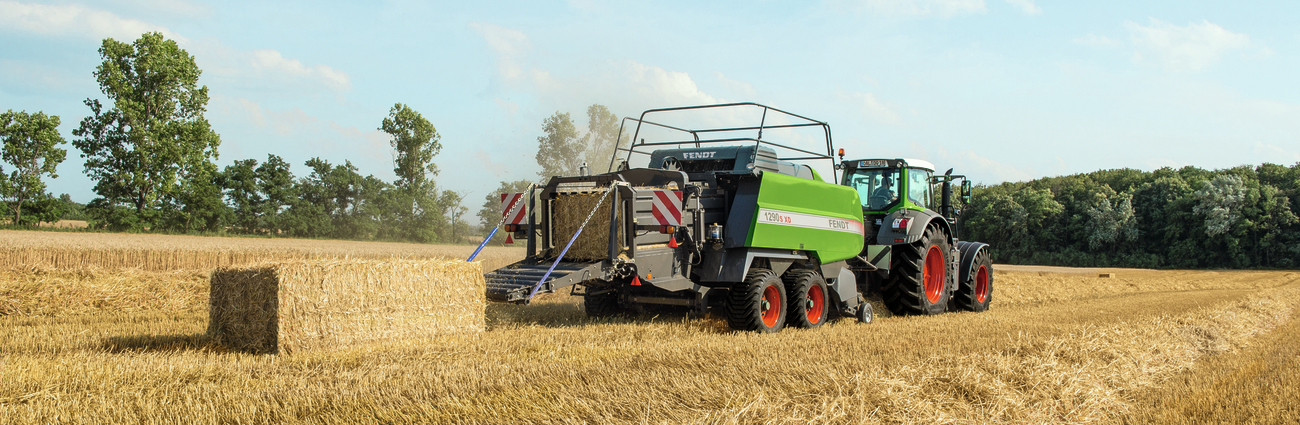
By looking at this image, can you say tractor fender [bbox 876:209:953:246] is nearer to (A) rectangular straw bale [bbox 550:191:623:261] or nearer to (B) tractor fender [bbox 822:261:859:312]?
(B) tractor fender [bbox 822:261:859:312]

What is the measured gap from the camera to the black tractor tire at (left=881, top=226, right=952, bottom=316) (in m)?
10.3

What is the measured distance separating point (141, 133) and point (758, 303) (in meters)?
34.2

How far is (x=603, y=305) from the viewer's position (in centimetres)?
937

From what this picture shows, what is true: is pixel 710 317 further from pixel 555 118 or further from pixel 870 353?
pixel 555 118

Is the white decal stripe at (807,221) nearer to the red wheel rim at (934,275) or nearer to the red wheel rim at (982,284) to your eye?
the red wheel rim at (934,275)

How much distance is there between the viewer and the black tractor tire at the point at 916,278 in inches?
406

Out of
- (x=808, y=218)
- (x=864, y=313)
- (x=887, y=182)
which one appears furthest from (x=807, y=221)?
(x=887, y=182)

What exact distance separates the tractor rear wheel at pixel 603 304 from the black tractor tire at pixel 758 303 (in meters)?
1.67

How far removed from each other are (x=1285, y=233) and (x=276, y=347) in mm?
44325

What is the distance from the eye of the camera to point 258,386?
4.88 m

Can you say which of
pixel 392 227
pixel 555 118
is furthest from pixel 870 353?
pixel 555 118

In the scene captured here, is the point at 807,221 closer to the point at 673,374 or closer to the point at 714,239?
the point at 714,239

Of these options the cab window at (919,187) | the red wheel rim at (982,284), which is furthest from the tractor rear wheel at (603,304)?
the red wheel rim at (982,284)

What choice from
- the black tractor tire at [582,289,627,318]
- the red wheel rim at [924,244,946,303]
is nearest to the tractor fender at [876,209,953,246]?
the red wheel rim at [924,244,946,303]
